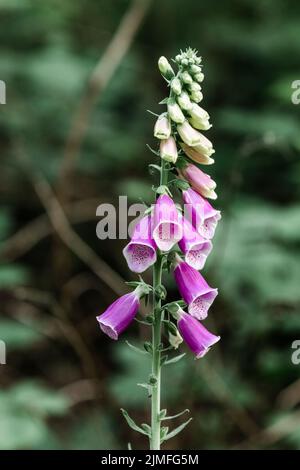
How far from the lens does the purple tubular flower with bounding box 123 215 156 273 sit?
6.15ft

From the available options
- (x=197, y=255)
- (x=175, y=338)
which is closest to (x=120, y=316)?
(x=175, y=338)

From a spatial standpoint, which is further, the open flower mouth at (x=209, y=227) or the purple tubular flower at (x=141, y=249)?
the open flower mouth at (x=209, y=227)

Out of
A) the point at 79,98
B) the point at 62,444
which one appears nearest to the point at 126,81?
the point at 79,98

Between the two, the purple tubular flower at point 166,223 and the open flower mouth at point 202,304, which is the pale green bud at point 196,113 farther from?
the open flower mouth at point 202,304

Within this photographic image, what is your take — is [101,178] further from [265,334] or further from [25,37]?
[265,334]

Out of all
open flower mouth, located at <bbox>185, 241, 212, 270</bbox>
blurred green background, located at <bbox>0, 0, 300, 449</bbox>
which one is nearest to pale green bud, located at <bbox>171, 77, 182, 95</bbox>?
open flower mouth, located at <bbox>185, 241, 212, 270</bbox>

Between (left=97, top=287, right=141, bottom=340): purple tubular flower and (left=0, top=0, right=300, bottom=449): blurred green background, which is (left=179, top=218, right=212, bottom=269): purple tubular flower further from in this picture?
(left=0, top=0, right=300, bottom=449): blurred green background

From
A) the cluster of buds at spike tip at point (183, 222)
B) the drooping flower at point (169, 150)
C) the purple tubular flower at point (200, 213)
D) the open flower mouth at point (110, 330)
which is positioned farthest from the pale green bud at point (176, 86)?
the open flower mouth at point (110, 330)

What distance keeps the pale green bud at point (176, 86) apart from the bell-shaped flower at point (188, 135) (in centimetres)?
9

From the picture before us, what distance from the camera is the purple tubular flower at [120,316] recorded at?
2004 millimetres

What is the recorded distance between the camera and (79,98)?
6605mm

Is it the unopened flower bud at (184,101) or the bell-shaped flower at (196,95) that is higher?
the bell-shaped flower at (196,95)

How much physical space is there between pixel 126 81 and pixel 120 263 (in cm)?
201

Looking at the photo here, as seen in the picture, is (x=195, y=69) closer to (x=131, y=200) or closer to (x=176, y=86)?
(x=176, y=86)
